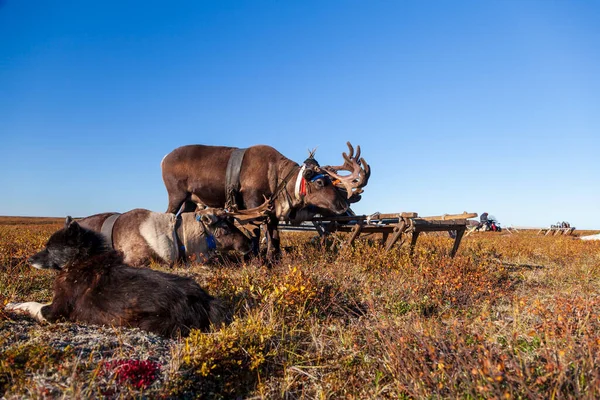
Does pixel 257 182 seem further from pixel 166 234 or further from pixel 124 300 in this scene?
pixel 124 300

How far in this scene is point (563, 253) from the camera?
37.8 feet

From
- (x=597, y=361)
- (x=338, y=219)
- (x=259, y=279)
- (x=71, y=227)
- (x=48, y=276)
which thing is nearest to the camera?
(x=597, y=361)

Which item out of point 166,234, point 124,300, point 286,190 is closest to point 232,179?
point 286,190

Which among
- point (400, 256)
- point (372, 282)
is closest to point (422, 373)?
point (372, 282)

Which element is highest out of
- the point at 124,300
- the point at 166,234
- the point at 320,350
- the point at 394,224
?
the point at 394,224

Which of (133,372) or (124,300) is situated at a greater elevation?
(124,300)

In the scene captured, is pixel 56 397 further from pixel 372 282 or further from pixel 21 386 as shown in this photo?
pixel 372 282

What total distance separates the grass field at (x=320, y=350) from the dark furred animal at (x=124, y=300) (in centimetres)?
17

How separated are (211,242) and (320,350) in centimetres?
408

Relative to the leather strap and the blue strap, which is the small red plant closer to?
the blue strap

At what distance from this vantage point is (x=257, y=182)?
8094 mm

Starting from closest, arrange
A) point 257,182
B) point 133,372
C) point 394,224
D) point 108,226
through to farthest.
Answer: point 133,372
point 108,226
point 257,182
point 394,224

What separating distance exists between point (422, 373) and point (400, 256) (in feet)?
16.8

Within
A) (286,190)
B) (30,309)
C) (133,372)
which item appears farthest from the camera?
(286,190)
